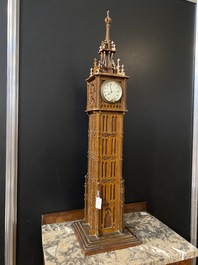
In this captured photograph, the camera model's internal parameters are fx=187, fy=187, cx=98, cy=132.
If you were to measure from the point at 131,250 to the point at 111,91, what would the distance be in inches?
39.3

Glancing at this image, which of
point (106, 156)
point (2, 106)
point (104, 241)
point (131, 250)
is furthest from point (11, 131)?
→ point (131, 250)

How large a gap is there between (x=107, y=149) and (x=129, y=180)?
618 mm

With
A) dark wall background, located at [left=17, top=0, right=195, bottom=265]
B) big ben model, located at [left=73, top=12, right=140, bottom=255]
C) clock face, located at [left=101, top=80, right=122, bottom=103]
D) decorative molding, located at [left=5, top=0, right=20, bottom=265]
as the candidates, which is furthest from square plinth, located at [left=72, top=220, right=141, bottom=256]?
clock face, located at [left=101, top=80, right=122, bottom=103]

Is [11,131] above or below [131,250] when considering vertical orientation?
above

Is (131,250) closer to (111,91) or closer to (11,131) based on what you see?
(111,91)

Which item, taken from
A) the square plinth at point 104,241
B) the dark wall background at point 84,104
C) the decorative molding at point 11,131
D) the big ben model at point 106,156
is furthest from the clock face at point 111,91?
the square plinth at point 104,241

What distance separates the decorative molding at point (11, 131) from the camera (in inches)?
54.6

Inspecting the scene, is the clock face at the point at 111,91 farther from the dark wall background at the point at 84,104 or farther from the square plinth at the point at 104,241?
the square plinth at the point at 104,241

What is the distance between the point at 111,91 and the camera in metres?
1.20

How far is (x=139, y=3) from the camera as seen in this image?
5.60ft

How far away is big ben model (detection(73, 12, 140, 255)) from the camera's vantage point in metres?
1.19

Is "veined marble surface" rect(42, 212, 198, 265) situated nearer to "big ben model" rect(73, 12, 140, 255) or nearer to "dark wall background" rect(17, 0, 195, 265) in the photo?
"big ben model" rect(73, 12, 140, 255)

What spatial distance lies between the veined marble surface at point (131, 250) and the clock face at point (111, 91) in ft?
3.07

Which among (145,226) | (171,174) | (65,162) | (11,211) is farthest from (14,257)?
(171,174)
